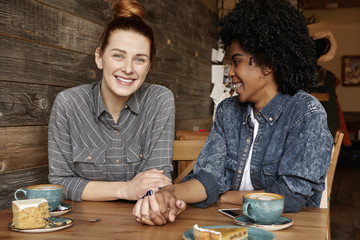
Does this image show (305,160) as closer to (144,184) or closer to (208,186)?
(208,186)

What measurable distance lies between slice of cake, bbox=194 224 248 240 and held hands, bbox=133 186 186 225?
193 millimetres

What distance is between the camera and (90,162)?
162cm

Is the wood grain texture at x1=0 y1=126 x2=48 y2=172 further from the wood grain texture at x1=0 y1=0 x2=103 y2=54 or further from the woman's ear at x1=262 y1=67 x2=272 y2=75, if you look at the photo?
the woman's ear at x1=262 y1=67 x2=272 y2=75

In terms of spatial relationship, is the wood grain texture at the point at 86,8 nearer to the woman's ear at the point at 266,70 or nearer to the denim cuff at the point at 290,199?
the woman's ear at the point at 266,70

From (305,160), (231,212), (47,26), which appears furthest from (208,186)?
(47,26)

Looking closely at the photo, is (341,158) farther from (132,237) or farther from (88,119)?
(132,237)

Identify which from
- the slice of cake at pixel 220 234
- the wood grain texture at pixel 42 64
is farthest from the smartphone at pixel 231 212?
the wood grain texture at pixel 42 64

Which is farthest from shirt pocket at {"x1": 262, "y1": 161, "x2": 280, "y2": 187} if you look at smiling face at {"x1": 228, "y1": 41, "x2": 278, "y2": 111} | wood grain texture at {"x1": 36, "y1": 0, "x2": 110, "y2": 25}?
wood grain texture at {"x1": 36, "y1": 0, "x2": 110, "y2": 25}

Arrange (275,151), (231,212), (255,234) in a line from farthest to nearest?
(275,151) → (231,212) → (255,234)

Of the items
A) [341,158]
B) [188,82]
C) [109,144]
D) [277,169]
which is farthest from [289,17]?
[341,158]

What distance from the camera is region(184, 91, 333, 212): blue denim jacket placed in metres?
1.31

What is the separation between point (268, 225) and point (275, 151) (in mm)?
462

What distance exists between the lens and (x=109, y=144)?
1.69 metres

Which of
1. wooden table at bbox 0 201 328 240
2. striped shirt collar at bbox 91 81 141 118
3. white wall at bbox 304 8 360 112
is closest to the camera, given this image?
wooden table at bbox 0 201 328 240
